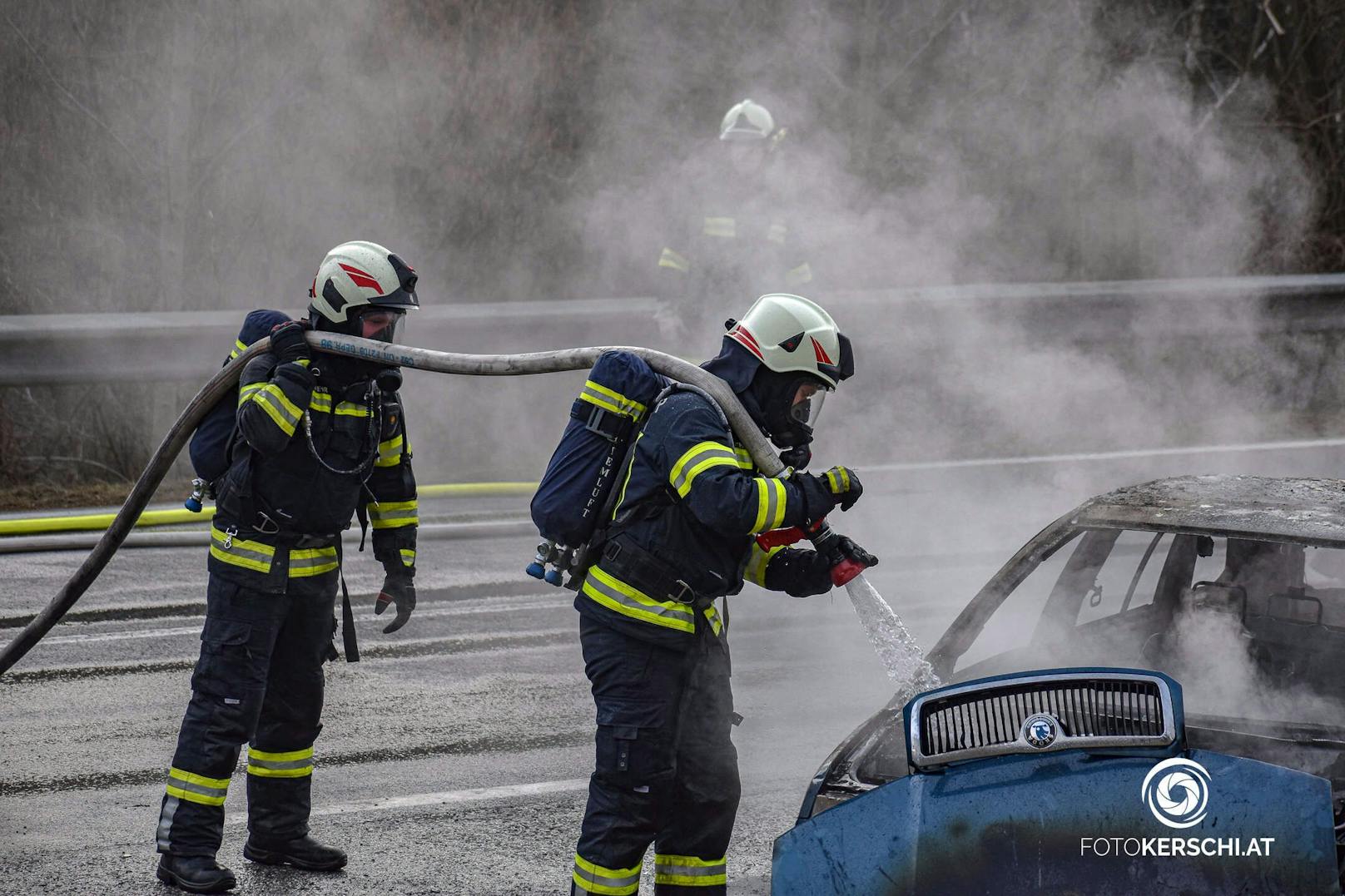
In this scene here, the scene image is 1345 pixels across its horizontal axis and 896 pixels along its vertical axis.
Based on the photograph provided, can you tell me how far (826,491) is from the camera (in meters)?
4.09

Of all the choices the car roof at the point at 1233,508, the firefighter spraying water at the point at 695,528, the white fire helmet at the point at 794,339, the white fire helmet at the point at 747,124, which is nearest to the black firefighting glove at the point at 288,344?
the firefighter spraying water at the point at 695,528

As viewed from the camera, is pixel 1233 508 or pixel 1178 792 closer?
pixel 1178 792

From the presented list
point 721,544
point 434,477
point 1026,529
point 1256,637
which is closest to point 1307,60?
point 1026,529

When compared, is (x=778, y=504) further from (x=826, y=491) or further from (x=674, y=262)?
(x=674, y=262)

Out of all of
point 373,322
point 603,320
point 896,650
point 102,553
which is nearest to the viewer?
point 896,650

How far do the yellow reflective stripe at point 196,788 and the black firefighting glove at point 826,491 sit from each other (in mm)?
1969

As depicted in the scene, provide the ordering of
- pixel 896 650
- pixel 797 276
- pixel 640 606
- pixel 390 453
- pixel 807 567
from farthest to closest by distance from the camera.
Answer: pixel 797 276, pixel 390 453, pixel 807 567, pixel 896 650, pixel 640 606

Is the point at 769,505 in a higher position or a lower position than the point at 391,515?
lower

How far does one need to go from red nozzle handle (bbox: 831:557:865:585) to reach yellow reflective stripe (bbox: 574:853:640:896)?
0.91 meters

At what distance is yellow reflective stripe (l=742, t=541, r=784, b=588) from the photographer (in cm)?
445

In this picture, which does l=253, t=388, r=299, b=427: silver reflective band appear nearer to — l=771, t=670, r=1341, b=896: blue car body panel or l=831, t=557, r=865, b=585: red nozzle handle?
l=831, t=557, r=865, b=585: red nozzle handle

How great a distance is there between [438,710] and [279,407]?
213cm

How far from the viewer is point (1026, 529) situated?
9.77 m

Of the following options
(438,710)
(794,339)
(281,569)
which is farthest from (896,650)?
(438,710)
